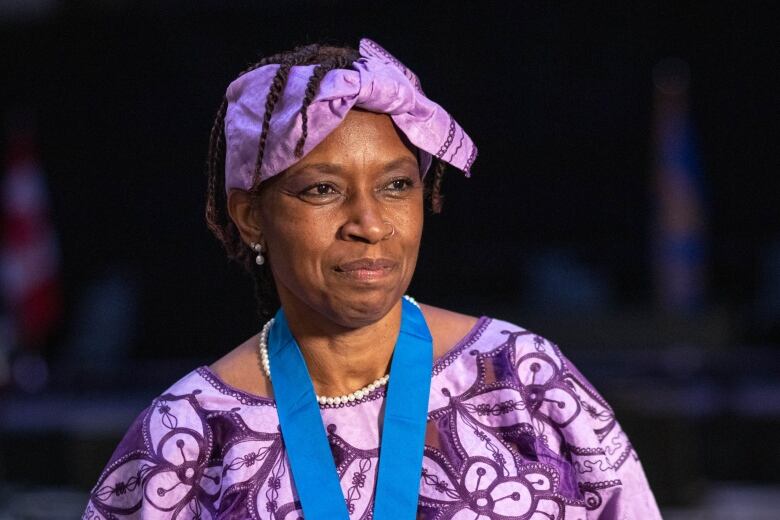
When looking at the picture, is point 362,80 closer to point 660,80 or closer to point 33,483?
point 33,483

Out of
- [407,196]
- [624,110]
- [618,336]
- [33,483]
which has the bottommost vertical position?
[33,483]

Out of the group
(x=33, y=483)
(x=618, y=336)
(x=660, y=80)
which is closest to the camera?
(x=33, y=483)

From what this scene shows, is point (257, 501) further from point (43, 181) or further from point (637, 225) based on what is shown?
point (43, 181)

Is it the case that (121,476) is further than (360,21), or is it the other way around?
(360,21)

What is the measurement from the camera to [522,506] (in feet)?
5.57

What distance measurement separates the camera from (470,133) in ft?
23.4

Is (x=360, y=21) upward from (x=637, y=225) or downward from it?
upward

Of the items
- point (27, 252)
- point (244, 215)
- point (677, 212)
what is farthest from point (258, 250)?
point (27, 252)

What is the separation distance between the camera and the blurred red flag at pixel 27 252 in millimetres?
6773

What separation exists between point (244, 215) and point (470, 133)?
5.41 meters

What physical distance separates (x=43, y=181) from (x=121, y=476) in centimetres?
620

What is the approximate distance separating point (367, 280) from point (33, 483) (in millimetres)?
3969

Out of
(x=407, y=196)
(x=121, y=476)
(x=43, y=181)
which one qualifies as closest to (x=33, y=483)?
(x=43, y=181)

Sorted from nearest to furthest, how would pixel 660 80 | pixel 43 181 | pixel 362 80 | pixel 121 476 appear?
1. pixel 362 80
2. pixel 121 476
3. pixel 660 80
4. pixel 43 181
